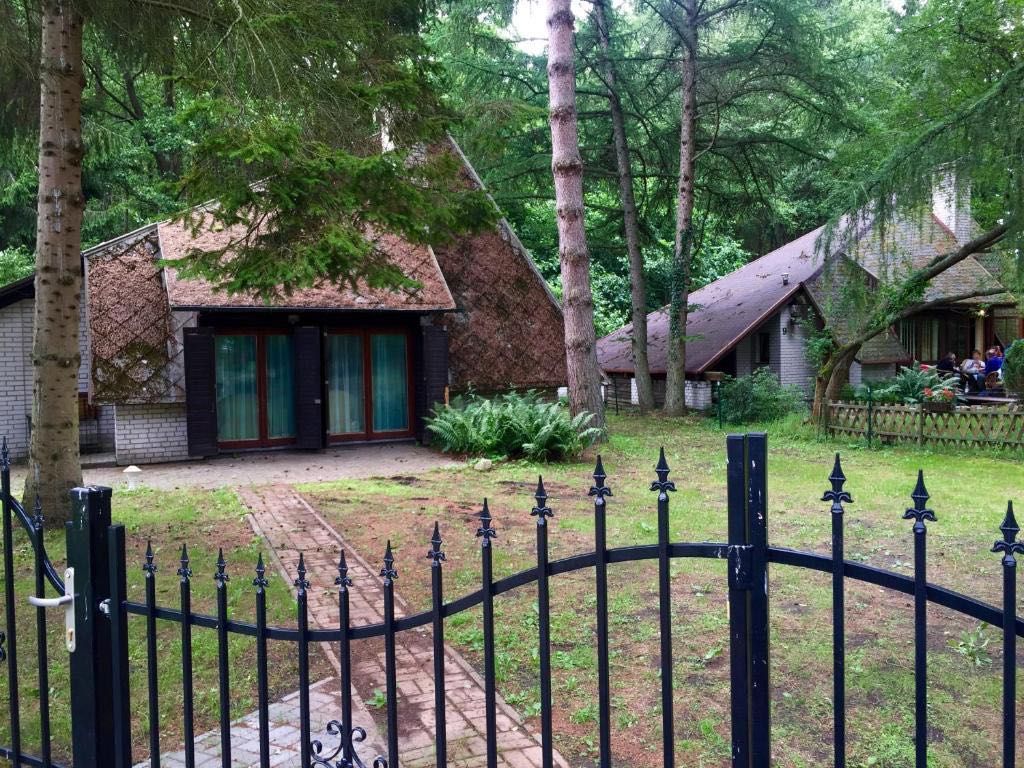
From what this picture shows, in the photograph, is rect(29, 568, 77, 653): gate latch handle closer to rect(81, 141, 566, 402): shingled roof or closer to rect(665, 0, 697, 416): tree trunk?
rect(81, 141, 566, 402): shingled roof

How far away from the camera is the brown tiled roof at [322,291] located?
1462 cm

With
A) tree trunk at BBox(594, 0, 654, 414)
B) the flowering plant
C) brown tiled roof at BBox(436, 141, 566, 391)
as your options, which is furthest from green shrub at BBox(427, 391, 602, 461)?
tree trunk at BBox(594, 0, 654, 414)

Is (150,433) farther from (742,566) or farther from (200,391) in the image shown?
(742,566)

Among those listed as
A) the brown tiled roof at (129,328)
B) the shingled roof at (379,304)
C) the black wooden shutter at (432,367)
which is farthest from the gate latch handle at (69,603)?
the black wooden shutter at (432,367)

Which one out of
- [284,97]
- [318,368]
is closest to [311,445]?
[318,368]

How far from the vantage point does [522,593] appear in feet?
21.7

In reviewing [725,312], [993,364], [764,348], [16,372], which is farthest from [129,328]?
[993,364]

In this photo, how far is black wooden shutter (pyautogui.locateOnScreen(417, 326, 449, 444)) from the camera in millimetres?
16906

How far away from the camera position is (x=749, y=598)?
2102 mm

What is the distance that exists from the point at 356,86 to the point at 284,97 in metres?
0.64

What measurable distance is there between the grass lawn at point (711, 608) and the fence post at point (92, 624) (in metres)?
2.14

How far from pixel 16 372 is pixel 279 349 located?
4790 mm

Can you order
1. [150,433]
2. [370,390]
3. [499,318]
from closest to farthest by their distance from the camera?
[150,433], [370,390], [499,318]

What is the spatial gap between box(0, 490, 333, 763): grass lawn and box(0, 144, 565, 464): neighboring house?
5611 millimetres
